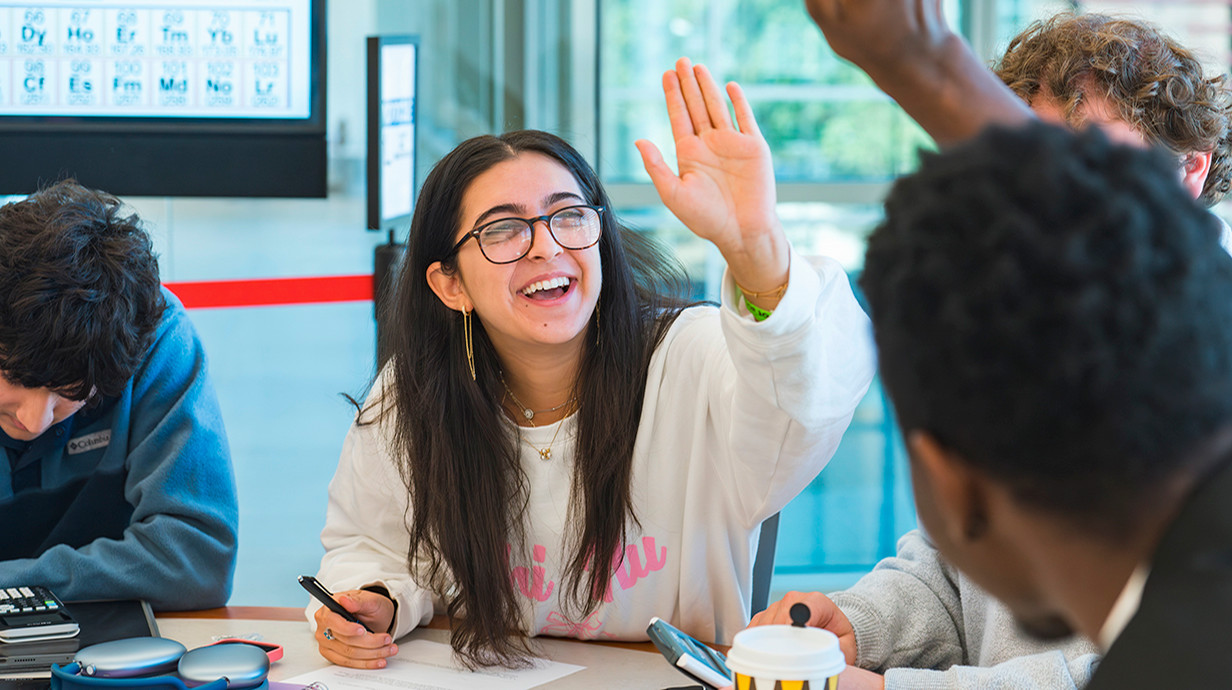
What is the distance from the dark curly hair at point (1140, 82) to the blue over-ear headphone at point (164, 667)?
113 cm

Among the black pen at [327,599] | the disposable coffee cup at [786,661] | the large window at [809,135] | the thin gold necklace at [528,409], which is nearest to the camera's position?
the disposable coffee cup at [786,661]

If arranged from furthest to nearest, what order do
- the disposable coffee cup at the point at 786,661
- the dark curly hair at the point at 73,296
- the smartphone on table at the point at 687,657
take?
the dark curly hair at the point at 73,296, the smartphone on table at the point at 687,657, the disposable coffee cup at the point at 786,661

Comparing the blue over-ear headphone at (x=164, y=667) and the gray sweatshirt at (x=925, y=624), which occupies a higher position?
the gray sweatshirt at (x=925, y=624)

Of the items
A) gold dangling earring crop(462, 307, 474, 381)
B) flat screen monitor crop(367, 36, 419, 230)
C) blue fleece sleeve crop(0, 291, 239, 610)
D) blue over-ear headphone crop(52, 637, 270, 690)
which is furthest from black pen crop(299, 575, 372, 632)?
flat screen monitor crop(367, 36, 419, 230)

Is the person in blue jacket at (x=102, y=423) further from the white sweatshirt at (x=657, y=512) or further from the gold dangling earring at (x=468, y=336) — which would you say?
the gold dangling earring at (x=468, y=336)

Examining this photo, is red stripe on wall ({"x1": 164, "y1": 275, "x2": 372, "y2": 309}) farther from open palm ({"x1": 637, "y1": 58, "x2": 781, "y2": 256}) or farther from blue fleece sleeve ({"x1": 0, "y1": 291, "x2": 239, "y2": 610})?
open palm ({"x1": 637, "y1": 58, "x2": 781, "y2": 256})

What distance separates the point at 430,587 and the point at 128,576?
0.43m

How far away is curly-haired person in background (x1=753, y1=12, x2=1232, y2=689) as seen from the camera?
52.0 inches

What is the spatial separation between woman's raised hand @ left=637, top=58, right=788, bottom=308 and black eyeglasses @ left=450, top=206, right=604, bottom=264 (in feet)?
1.19

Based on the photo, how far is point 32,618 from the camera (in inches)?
58.3

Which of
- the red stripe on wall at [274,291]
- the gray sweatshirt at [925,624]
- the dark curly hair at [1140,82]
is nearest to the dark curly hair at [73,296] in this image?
the gray sweatshirt at [925,624]

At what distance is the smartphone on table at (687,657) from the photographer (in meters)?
1.12

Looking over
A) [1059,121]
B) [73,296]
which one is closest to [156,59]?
[73,296]

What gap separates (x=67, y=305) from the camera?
1619 millimetres
